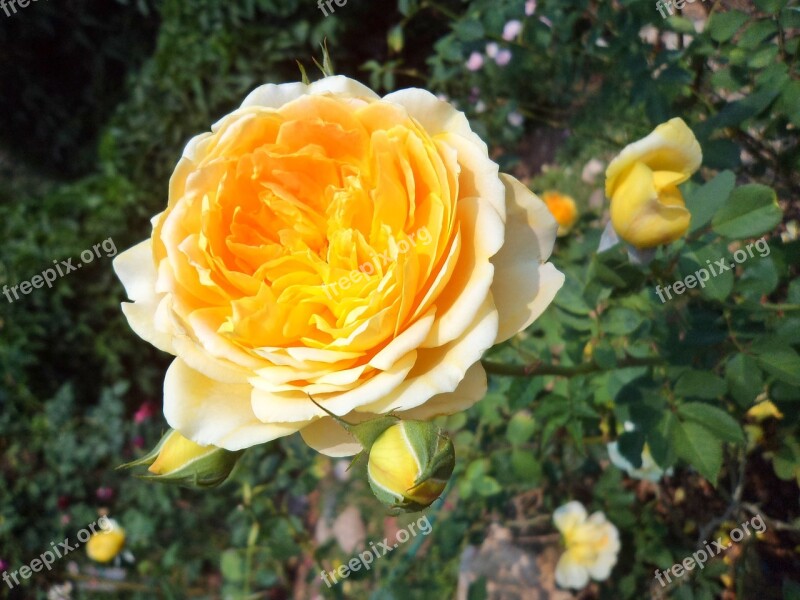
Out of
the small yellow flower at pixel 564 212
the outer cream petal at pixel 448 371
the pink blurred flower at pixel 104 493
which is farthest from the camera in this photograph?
the pink blurred flower at pixel 104 493

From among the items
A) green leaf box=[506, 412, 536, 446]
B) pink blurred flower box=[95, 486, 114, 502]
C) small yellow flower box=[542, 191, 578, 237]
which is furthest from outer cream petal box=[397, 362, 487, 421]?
pink blurred flower box=[95, 486, 114, 502]

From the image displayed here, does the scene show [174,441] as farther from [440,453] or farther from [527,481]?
[527,481]

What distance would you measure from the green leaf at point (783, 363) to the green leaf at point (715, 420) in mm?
90

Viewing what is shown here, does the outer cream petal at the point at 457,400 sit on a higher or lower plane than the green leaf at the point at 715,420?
higher

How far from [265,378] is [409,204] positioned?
24 cm

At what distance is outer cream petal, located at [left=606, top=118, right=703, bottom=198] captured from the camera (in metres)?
0.75

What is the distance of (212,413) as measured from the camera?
70 cm

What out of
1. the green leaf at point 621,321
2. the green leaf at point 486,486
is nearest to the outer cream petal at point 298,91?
the green leaf at point 621,321

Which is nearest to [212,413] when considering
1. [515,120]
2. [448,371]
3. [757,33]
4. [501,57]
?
[448,371]

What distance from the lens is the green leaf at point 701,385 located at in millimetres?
914

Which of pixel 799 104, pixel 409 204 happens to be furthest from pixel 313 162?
pixel 799 104

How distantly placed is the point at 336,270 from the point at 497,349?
0.51 metres

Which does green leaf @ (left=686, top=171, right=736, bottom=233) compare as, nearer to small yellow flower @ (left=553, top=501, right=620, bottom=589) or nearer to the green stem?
the green stem

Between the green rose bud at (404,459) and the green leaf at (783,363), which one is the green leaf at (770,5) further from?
the green rose bud at (404,459)
